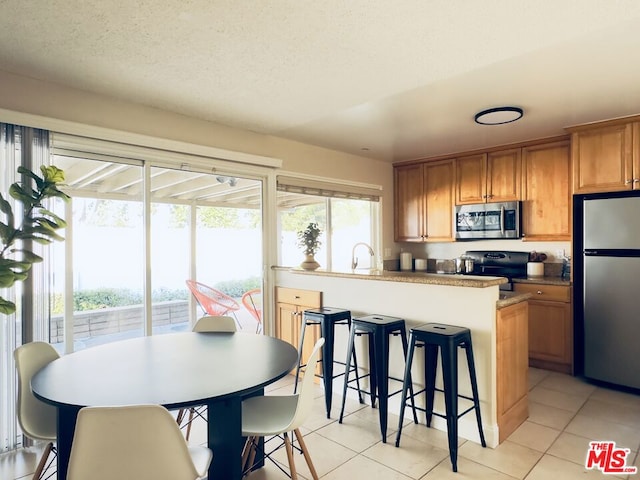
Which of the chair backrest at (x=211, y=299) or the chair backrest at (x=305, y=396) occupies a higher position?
the chair backrest at (x=211, y=299)

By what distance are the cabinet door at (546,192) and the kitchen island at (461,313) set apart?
64.7 inches

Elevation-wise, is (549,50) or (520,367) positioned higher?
(549,50)

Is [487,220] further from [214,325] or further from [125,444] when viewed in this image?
[125,444]

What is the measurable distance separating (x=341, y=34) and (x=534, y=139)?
10.2ft

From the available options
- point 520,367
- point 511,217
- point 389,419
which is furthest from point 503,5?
point 511,217

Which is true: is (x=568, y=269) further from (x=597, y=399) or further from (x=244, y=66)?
(x=244, y=66)

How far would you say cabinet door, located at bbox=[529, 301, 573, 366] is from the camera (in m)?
3.72

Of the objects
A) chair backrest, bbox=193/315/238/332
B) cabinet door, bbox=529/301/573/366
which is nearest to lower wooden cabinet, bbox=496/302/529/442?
cabinet door, bbox=529/301/573/366

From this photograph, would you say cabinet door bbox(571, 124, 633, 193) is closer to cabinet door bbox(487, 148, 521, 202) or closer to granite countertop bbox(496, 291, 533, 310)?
cabinet door bbox(487, 148, 521, 202)

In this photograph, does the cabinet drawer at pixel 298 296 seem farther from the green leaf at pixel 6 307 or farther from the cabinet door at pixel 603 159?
the cabinet door at pixel 603 159

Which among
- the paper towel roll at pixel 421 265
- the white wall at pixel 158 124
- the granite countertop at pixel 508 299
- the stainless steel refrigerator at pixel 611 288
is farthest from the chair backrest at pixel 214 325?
the paper towel roll at pixel 421 265

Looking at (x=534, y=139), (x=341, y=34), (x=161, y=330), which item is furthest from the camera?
(x=534, y=139)

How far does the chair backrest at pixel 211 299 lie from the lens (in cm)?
338

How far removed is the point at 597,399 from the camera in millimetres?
3148
